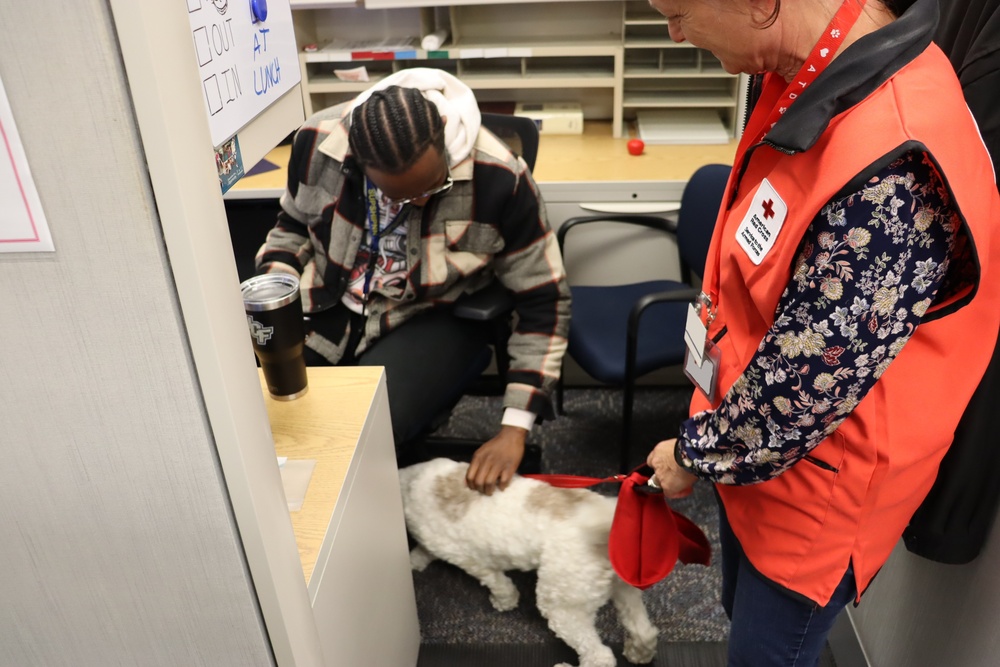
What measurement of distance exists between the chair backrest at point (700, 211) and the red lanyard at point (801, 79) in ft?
3.30

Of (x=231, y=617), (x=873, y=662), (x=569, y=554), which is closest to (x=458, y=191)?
(x=569, y=554)

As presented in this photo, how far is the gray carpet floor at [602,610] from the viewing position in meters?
1.73

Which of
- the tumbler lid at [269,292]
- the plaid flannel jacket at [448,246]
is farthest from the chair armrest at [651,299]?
the tumbler lid at [269,292]

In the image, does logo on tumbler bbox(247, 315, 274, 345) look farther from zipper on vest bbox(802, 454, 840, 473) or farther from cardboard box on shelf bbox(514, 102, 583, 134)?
cardboard box on shelf bbox(514, 102, 583, 134)

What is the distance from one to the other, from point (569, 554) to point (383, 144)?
86 centimetres

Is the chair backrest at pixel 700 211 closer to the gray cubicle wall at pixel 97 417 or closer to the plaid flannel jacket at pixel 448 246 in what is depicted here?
the plaid flannel jacket at pixel 448 246

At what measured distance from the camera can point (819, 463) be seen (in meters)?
0.94

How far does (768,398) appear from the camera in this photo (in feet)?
2.90

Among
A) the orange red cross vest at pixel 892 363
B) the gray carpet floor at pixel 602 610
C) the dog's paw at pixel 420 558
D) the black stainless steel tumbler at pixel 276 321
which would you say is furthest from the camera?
the dog's paw at pixel 420 558

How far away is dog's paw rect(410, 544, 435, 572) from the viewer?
6.04ft

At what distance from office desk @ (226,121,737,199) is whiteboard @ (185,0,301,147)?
56.5 inches

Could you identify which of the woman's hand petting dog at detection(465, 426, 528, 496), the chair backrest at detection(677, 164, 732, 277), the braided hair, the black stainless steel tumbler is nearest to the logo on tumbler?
the black stainless steel tumbler

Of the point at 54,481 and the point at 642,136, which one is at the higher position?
the point at 54,481

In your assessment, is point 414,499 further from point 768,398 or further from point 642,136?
point 642,136
